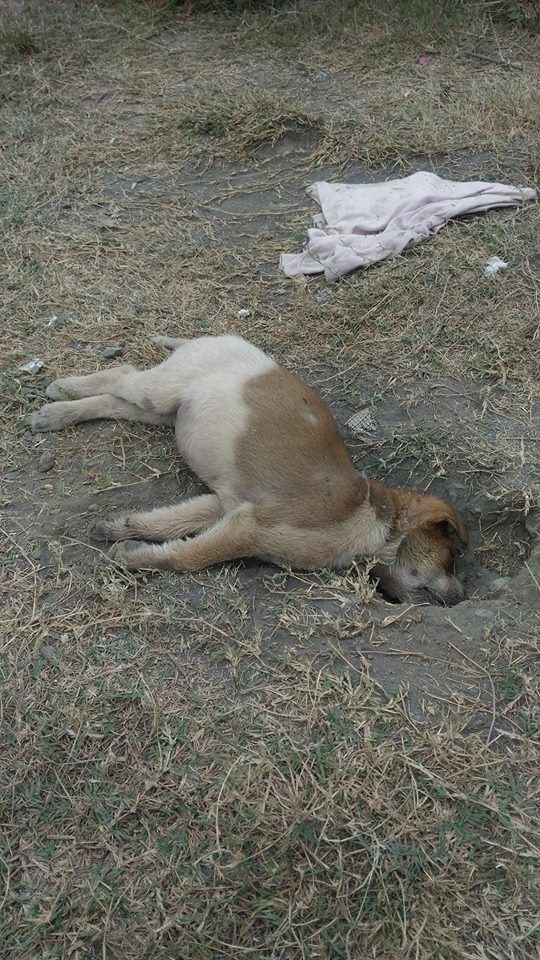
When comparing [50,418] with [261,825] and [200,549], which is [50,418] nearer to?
[200,549]

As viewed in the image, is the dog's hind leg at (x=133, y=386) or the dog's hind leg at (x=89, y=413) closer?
the dog's hind leg at (x=133, y=386)

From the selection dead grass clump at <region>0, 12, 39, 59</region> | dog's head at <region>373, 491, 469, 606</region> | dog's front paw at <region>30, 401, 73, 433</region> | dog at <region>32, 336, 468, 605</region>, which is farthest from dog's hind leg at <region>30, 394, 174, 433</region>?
dead grass clump at <region>0, 12, 39, 59</region>

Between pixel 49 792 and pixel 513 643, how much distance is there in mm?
2080

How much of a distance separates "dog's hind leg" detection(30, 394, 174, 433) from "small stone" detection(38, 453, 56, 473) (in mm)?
244

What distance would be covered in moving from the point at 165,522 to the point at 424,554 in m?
1.38

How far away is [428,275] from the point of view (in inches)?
224

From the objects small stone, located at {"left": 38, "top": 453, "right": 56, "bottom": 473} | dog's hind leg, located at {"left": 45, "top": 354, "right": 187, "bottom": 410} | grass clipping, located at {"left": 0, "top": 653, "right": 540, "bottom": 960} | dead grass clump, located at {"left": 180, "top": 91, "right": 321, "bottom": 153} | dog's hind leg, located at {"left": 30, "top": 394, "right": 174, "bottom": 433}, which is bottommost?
grass clipping, located at {"left": 0, "top": 653, "right": 540, "bottom": 960}

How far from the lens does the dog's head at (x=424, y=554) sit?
427 centimetres

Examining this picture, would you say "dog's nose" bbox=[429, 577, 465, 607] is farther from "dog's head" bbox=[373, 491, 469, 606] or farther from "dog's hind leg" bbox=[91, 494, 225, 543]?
"dog's hind leg" bbox=[91, 494, 225, 543]

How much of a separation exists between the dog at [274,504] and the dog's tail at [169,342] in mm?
588

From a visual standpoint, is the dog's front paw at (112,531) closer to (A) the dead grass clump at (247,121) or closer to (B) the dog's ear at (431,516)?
(B) the dog's ear at (431,516)

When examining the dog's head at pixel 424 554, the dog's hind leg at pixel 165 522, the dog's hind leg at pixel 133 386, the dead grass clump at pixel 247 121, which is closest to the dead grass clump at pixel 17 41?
the dead grass clump at pixel 247 121

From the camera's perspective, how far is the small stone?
15.0 feet

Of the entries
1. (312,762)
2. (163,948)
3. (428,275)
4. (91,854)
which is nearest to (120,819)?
(91,854)
